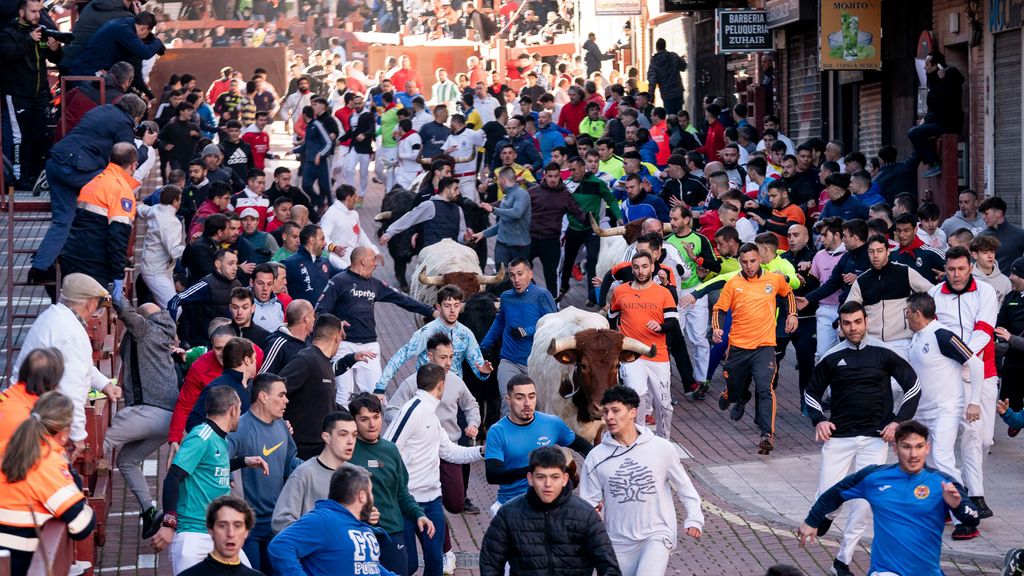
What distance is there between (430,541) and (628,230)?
8.50 meters

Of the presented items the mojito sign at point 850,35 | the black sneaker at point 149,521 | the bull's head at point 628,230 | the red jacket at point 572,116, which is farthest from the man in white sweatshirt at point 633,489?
the red jacket at point 572,116

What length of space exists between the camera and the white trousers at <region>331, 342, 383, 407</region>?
5.15 m

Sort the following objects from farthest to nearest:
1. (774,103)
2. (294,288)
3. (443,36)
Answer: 1. (443,36)
2. (774,103)
3. (294,288)

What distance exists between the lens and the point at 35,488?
306 inches

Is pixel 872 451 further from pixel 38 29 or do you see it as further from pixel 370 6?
pixel 370 6

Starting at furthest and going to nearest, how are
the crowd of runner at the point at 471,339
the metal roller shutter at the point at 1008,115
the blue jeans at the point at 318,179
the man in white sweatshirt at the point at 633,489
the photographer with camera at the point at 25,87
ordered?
the blue jeans at the point at 318,179, the metal roller shutter at the point at 1008,115, the photographer with camera at the point at 25,87, the man in white sweatshirt at the point at 633,489, the crowd of runner at the point at 471,339

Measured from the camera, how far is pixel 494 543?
7855 mm

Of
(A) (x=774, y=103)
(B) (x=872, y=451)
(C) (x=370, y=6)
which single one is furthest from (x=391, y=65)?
(B) (x=872, y=451)

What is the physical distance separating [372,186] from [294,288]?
17.8m

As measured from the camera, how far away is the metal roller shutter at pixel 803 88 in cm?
2742

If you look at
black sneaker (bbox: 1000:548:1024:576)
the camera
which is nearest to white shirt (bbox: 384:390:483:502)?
black sneaker (bbox: 1000:548:1024:576)

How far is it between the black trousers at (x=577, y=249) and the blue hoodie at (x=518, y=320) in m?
5.56

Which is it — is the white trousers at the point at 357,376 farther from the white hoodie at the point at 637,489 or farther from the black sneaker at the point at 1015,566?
the black sneaker at the point at 1015,566

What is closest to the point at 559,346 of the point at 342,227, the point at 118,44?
the point at 342,227
